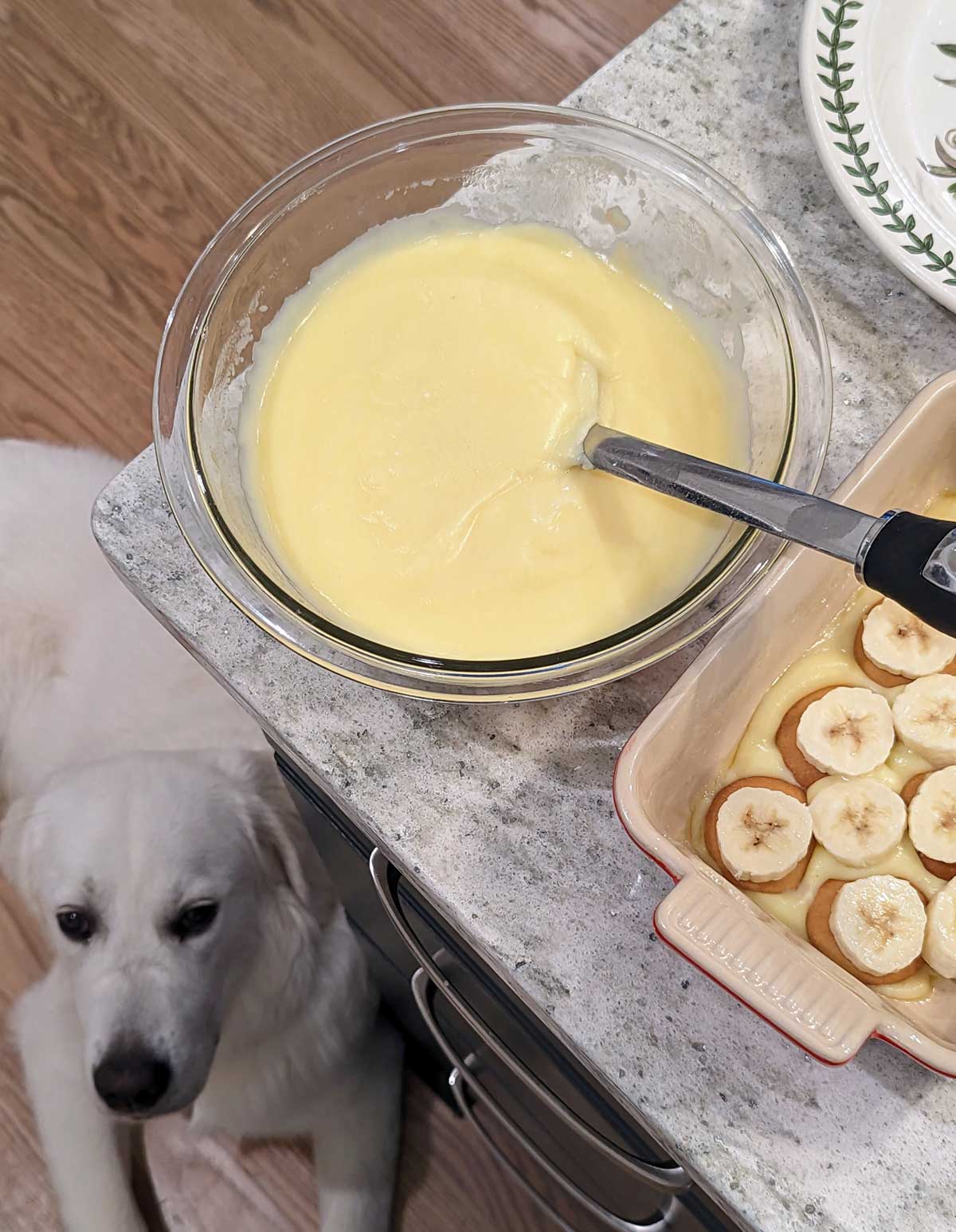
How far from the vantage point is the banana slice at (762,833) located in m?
0.53

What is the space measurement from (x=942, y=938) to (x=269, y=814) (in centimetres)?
68

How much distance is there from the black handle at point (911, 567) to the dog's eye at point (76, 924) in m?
0.88

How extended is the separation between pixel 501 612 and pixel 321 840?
41 cm

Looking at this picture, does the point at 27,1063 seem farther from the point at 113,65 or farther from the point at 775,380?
the point at 113,65

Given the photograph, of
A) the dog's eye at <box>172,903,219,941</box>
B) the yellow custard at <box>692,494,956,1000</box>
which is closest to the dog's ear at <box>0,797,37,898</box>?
the dog's eye at <box>172,903,219,941</box>

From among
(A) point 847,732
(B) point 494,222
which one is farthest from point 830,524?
(B) point 494,222

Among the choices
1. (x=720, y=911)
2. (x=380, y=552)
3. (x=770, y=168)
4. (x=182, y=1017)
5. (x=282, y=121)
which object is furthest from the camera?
(x=282, y=121)

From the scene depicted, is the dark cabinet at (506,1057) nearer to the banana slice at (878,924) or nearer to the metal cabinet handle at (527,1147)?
the metal cabinet handle at (527,1147)

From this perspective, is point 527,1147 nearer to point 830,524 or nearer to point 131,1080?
point 131,1080

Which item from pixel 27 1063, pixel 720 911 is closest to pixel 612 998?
pixel 720 911

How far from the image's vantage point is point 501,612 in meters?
0.55

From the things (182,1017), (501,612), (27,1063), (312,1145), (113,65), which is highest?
(501,612)

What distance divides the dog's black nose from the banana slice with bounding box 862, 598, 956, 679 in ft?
2.71

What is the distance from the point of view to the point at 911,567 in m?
0.43
